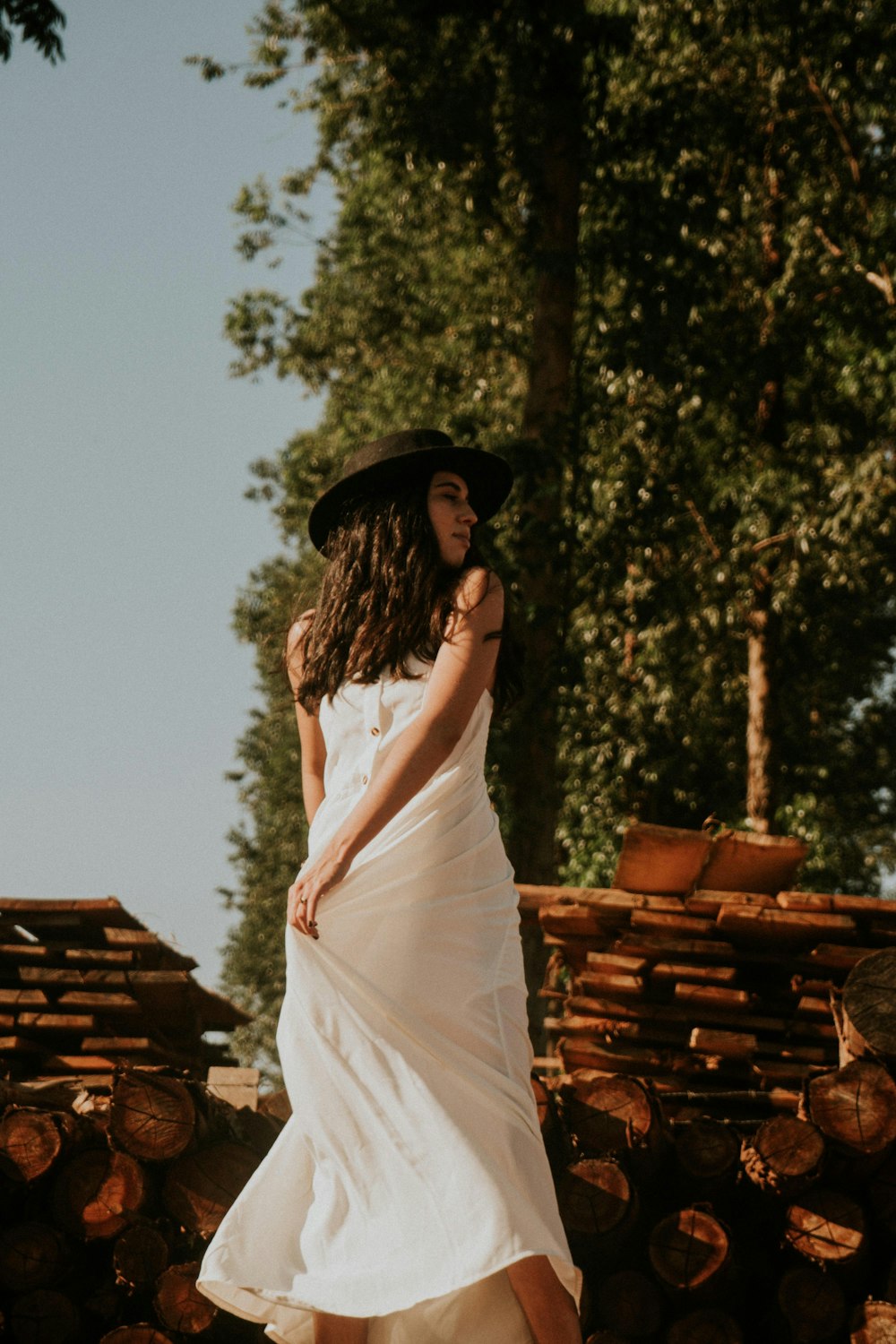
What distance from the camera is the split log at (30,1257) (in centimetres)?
503

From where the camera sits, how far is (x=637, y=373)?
14.2m

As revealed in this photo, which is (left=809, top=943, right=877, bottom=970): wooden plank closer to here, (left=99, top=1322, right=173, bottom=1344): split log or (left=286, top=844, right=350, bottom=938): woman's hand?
(left=99, top=1322, right=173, bottom=1344): split log

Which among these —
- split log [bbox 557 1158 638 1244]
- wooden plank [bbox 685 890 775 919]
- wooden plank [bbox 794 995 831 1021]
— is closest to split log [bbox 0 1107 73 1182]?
split log [bbox 557 1158 638 1244]

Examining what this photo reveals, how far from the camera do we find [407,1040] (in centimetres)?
355

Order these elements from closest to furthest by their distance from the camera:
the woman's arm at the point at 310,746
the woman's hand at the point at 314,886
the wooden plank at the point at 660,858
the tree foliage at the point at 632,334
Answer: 1. the woman's hand at the point at 314,886
2. the woman's arm at the point at 310,746
3. the wooden plank at the point at 660,858
4. the tree foliage at the point at 632,334

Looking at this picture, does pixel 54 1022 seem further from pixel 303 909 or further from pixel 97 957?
pixel 303 909

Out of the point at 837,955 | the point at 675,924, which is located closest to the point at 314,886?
the point at 675,924

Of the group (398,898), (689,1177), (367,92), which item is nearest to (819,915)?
(689,1177)

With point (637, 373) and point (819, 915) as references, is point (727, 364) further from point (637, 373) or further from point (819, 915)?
point (819, 915)

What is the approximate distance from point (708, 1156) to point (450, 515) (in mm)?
2490

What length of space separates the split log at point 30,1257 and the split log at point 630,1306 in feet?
5.96

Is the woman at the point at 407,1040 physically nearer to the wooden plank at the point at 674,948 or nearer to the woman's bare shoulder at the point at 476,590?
the woman's bare shoulder at the point at 476,590

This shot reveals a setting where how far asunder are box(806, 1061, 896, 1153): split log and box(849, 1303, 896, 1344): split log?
0.49m

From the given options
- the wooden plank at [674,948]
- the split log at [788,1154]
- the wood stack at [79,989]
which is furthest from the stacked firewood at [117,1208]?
the wooden plank at [674,948]
